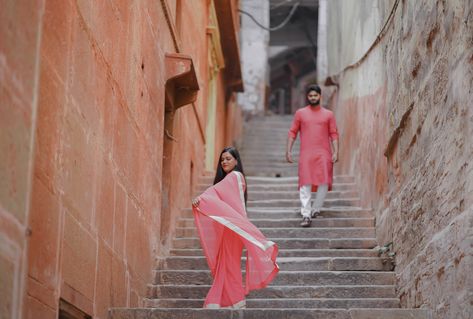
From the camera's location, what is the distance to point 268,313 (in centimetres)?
747

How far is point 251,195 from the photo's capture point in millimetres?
13125

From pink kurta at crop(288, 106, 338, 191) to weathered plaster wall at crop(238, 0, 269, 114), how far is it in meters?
12.2

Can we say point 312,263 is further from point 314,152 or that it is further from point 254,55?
point 254,55

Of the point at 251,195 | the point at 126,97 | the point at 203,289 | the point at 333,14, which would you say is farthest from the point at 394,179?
the point at 333,14

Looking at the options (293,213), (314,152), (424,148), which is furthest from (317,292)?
(314,152)

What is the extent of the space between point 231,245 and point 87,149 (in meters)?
2.40

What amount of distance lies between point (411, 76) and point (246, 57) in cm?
1712

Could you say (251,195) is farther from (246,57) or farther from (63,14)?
(246,57)

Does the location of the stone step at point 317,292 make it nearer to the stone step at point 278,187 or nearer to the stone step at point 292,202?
the stone step at point 292,202

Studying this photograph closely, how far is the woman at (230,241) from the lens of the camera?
27.3ft

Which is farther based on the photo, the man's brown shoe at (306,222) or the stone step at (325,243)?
the man's brown shoe at (306,222)

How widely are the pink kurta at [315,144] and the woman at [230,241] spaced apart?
279 cm

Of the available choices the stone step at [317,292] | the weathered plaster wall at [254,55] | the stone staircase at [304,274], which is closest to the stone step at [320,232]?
the stone staircase at [304,274]

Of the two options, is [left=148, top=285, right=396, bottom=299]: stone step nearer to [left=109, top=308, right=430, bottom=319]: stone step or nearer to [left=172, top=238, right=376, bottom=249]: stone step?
[left=172, top=238, right=376, bottom=249]: stone step
